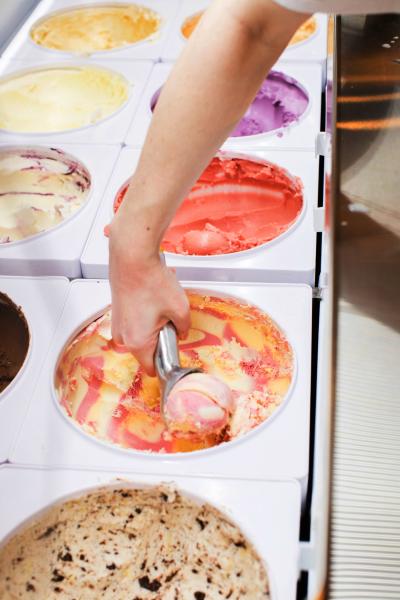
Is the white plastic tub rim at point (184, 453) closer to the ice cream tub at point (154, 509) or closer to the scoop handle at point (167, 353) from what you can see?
the ice cream tub at point (154, 509)

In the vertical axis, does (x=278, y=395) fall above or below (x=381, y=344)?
below

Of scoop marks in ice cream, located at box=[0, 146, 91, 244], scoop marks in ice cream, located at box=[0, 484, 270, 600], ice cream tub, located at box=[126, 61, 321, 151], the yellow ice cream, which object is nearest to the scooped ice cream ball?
scoop marks in ice cream, located at box=[0, 484, 270, 600]

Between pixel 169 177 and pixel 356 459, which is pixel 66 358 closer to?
pixel 169 177

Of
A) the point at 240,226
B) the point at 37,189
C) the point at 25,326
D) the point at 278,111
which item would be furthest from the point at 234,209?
the point at 25,326

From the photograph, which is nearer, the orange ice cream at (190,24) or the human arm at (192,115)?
the human arm at (192,115)

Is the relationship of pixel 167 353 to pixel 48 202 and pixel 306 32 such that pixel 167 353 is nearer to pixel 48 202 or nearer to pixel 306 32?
pixel 48 202

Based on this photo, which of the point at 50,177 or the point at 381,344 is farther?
the point at 50,177

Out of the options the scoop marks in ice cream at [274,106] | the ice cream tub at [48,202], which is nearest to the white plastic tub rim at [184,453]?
the ice cream tub at [48,202]

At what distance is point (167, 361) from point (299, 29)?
2.03 m

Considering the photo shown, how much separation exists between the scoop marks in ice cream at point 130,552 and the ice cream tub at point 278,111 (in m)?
1.26

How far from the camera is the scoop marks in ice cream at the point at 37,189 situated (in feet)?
6.40

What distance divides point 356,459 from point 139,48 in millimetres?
2351

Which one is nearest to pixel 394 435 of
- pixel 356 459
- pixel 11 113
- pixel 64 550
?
pixel 356 459

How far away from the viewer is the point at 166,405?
121cm
